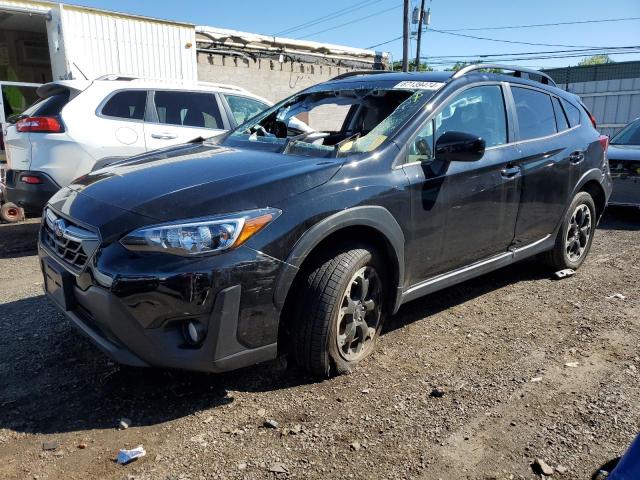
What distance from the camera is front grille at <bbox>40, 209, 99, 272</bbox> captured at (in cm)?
261

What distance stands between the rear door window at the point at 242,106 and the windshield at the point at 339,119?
2.76 metres

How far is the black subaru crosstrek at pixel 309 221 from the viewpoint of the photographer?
8.09ft

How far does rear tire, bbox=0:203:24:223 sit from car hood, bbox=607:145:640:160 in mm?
8638

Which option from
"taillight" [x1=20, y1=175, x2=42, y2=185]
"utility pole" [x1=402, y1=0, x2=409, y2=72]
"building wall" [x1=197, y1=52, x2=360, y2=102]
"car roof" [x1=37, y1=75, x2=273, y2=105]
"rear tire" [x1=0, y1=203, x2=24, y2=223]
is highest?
"utility pole" [x1=402, y1=0, x2=409, y2=72]

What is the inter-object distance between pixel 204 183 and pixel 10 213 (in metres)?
6.15

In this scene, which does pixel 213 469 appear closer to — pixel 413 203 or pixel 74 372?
pixel 74 372

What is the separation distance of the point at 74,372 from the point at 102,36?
9.37 m

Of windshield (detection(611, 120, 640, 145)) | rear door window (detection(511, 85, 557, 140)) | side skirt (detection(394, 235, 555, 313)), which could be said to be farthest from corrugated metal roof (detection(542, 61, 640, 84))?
side skirt (detection(394, 235, 555, 313))

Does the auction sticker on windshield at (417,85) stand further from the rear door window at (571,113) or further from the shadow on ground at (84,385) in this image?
the rear door window at (571,113)

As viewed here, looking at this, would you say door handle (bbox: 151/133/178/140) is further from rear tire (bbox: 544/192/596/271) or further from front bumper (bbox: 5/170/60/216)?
rear tire (bbox: 544/192/596/271)

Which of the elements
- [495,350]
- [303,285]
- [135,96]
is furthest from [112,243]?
[135,96]

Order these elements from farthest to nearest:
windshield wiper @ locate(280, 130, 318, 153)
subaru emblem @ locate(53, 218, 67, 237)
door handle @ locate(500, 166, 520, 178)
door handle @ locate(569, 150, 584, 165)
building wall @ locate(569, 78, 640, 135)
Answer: building wall @ locate(569, 78, 640, 135) → door handle @ locate(569, 150, 584, 165) → door handle @ locate(500, 166, 520, 178) → windshield wiper @ locate(280, 130, 318, 153) → subaru emblem @ locate(53, 218, 67, 237)

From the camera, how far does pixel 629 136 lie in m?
8.41

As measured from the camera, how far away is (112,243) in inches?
98.9
